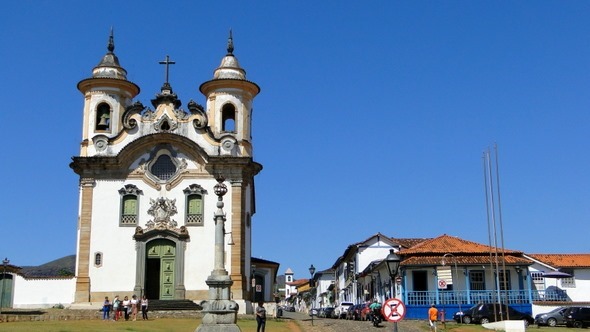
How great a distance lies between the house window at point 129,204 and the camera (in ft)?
128

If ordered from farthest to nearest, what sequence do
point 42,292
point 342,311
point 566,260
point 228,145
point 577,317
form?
1. point 342,311
2. point 566,260
3. point 228,145
4. point 42,292
5. point 577,317

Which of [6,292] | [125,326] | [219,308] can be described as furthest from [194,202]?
[219,308]

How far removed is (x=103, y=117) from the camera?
4125cm

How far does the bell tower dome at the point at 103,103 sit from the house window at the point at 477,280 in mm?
20655

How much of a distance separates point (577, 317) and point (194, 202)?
19.5 m

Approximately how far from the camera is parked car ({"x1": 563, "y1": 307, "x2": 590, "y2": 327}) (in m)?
34.8

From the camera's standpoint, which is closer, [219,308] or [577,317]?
[219,308]

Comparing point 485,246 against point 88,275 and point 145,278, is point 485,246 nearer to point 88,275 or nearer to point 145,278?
point 145,278

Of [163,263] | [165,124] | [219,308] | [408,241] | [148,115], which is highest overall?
[148,115]

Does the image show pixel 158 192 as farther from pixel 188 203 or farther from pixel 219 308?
pixel 219 308

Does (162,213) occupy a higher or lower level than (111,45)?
lower

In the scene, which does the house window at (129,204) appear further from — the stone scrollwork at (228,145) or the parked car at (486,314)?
the parked car at (486,314)

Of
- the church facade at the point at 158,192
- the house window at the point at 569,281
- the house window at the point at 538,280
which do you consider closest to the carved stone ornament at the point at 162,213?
the church facade at the point at 158,192

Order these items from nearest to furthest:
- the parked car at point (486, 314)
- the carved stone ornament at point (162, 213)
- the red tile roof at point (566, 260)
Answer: the parked car at point (486, 314) < the carved stone ornament at point (162, 213) < the red tile roof at point (566, 260)
